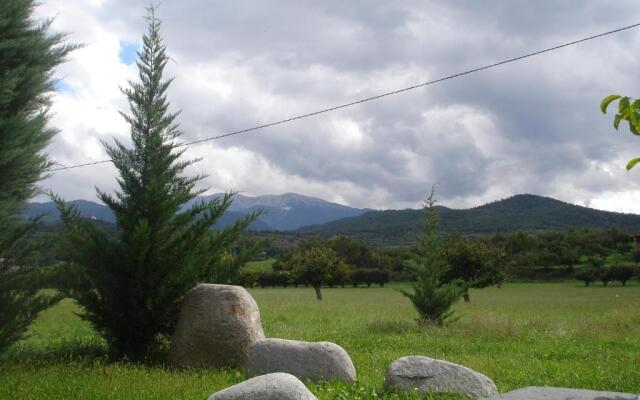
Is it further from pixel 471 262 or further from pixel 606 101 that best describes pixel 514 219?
pixel 606 101

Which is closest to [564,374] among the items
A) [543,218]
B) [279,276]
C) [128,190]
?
[128,190]

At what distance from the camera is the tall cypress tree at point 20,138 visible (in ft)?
29.9

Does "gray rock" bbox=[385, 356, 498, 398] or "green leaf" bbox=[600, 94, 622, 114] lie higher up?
"green leaf" bbox=[600, 94, 622, 114]

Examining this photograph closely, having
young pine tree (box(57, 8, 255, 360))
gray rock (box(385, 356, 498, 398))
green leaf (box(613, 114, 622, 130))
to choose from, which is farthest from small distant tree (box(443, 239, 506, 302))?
green leaf (box(613, 114, 622, 130))

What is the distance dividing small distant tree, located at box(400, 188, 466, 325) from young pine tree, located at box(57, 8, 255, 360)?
31.4 feet

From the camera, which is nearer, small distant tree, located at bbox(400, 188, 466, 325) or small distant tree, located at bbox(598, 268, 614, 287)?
small distant tree, located at bbox(400, 188, 466, 325)

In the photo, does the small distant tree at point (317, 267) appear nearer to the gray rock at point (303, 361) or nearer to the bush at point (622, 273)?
the bush at point (622, 273)

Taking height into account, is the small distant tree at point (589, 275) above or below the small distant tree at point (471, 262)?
below

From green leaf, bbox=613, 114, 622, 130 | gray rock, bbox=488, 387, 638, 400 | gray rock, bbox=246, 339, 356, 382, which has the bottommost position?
gray rock, bbox=246, 339, 356, 382

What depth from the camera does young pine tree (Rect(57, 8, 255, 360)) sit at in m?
11.6

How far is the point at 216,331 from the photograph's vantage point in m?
10.8

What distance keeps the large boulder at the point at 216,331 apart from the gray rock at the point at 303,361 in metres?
1.24

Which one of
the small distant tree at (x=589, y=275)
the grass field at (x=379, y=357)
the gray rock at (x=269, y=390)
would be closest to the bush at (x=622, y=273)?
the small distant tree at (x=589, y=275)

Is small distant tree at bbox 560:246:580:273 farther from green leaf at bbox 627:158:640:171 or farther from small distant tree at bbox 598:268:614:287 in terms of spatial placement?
green leaf at bbox 627:158:640:171
